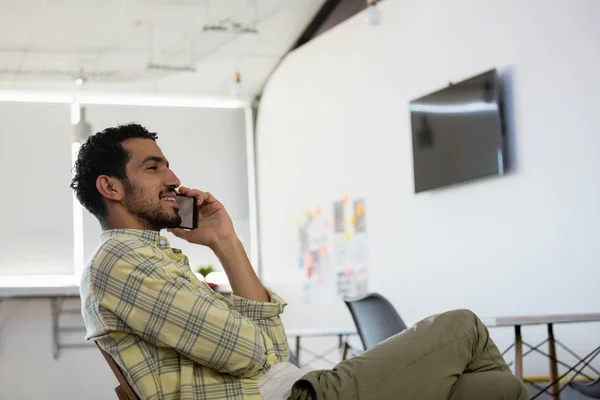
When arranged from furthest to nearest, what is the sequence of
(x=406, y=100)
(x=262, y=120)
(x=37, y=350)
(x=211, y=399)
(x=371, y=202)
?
(x=262, y=120) → (x=371, y=202) → (x=406, y=100) → (x=37, y=350) → (x=211, y=399)

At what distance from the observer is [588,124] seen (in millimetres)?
4719

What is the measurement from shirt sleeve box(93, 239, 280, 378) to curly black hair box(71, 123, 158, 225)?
0.87ft

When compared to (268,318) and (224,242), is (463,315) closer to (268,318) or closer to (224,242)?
(268,318)

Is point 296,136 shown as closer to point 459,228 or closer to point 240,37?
point 240,37

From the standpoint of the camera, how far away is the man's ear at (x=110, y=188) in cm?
202

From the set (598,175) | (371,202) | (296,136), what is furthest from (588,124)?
(296,136)

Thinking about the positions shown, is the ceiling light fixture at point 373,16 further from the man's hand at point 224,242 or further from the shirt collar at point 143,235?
the shirt collar at point 143,235

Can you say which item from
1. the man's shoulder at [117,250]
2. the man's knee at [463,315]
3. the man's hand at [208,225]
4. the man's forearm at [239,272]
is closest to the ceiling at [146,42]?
the man's hand at [208,225]

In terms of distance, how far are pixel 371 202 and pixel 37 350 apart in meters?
4.00

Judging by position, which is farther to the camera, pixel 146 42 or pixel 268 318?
pixel 146 42

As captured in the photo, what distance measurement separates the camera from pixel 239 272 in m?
2.14

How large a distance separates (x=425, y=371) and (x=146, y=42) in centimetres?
691

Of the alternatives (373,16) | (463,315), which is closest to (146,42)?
(373,16)

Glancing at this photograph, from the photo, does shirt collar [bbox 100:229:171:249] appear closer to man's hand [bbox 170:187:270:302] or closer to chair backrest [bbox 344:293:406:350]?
man's hand [bbox 170:187:270:302]
